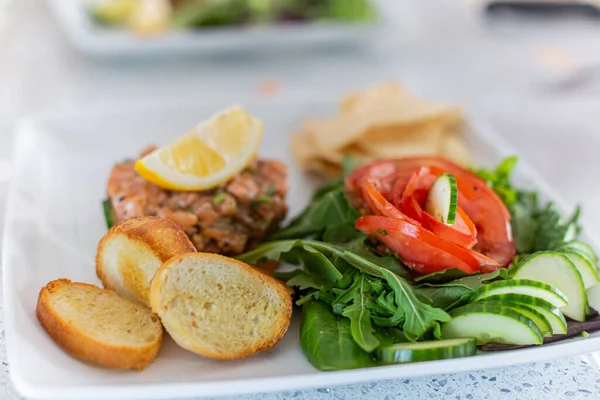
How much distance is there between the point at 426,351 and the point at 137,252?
102 centimetres

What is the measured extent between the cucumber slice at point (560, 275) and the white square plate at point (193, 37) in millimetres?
3107

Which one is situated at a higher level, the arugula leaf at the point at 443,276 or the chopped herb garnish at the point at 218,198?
the chopped herb garnish at the point at 218,198

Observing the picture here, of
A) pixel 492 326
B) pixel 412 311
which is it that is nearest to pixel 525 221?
pixel 492 326

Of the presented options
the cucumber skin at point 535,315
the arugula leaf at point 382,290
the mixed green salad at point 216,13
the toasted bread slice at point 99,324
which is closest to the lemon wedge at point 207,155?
the arugula leaf at point 382,290

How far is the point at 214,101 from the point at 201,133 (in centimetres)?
114

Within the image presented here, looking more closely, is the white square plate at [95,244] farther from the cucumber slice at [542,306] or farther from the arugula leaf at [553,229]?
the arugula leaf at [553,229]

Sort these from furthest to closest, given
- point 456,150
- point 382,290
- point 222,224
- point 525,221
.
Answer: point 456,150 < point 525,221 < point 222,224 < point 382,290

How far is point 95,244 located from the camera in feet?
8.96

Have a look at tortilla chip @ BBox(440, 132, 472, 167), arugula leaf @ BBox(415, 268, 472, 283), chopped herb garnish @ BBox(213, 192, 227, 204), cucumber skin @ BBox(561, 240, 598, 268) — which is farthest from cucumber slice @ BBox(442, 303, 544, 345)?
tortilla chip @ BBox(440, 132, 472, 167)

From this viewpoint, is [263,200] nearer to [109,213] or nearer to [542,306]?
[109,213]

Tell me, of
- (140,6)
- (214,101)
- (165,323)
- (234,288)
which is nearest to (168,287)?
(165,323)

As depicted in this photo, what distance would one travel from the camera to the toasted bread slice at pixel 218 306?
1939 millimetres

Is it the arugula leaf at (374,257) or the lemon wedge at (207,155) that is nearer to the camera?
Answer: the arugula leaf at (374,257)

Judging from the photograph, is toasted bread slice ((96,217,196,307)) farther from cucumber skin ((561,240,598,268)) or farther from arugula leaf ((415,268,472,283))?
cucumber skin ((561,240,598,268))
